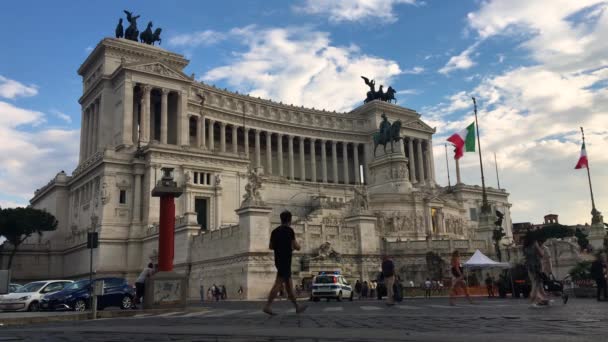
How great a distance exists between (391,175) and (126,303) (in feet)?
152

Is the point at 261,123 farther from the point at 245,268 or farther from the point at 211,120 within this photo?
the point at 245,268

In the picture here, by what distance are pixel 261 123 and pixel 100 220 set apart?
45458 millimetres

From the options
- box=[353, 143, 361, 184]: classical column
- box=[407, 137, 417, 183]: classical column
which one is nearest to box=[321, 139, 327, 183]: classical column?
box=[353, 143, 361, 184]: classical column


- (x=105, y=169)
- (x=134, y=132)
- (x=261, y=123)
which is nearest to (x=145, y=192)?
(x=105, y=169)

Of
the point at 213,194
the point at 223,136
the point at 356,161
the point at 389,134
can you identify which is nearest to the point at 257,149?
the point at 223,136

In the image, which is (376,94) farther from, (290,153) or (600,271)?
(600,271)

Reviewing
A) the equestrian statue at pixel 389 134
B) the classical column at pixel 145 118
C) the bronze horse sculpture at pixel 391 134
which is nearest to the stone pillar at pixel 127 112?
the classical column at pixel 145 118

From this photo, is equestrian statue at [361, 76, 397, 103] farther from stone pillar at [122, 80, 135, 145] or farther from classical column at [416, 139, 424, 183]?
stone pillar at [122, 80, 135, 145]

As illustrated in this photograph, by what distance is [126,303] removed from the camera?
91.0 ft

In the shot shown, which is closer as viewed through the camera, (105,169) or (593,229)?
(593,229)

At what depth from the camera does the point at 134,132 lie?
3241 inches

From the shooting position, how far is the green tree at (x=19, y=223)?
65.0 m

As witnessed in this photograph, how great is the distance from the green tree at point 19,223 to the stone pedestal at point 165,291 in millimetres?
48006

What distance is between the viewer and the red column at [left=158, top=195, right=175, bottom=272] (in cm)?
2473
